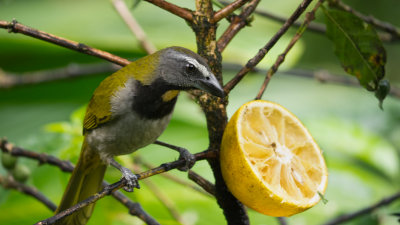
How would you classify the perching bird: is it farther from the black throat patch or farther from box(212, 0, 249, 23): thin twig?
box(212, 0, 249, 23): thin twig

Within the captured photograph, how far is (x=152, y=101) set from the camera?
198 centimetres

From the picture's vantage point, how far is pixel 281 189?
164 cm

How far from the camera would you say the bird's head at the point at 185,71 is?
1.67 metres

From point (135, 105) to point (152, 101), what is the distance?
2.8 inches

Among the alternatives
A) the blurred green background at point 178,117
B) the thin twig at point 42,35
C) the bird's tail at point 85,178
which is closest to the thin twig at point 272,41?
the thin twig at point 42,35

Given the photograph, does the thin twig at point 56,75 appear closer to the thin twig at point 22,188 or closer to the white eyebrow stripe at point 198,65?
the thin twig at point 22,188

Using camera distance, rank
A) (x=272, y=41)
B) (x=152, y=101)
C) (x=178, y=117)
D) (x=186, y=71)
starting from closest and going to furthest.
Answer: (x=272, y=41)
(x=186, y=71)
(x=152, y=101)
(x=178, y=117)

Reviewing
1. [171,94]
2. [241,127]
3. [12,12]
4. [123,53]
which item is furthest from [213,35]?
[12,12]

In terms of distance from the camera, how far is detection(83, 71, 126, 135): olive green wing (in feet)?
6.89

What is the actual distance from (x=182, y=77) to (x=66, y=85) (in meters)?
3.25

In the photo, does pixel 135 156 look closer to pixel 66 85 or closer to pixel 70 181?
pixel 70 181

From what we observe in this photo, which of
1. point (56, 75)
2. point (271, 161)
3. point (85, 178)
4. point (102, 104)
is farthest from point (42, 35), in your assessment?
point (56, 75)

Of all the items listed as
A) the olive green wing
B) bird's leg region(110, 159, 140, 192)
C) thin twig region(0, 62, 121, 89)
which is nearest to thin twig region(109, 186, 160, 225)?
bird's leg region(110, 159, 140, 192)

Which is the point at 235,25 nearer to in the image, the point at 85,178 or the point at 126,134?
the point at 126,134
